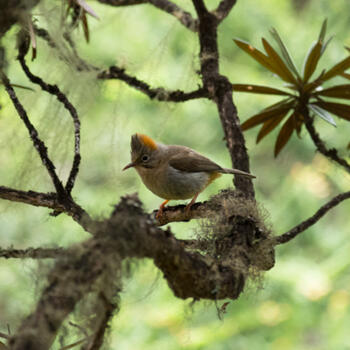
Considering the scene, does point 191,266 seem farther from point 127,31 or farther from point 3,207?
point 127,31

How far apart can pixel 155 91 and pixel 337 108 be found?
105cm

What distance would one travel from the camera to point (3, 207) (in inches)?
92.4

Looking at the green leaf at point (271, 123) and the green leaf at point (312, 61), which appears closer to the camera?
the green leaf at point (312, 61)

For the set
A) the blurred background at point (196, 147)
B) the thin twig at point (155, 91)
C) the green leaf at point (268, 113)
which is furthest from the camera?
the green leaf at point (268, 113)

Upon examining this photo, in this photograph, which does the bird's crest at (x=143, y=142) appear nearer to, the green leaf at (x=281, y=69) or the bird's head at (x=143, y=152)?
the bird's head at (x=143, y=152)

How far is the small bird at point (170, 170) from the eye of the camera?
9.67 feet

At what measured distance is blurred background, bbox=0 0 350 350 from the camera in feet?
7.77

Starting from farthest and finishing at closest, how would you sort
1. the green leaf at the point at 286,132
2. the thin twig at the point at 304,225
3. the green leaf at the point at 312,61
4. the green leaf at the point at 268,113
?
1. the green leaf at the point at 286,132
2. the green leaf at the point at 268,113
3. the green leaf at the point at 312,61
4. the thin twig at the point at 304,225

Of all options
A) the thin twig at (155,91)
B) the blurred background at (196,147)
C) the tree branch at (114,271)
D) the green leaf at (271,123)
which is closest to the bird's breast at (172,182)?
the blurred background at (196,147)

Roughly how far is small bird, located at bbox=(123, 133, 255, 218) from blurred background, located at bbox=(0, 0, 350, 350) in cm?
12

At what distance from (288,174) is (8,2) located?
6163 mm

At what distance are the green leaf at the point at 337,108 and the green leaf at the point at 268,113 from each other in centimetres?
16

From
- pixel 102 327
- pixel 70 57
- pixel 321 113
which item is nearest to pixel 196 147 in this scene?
pixel 321 113

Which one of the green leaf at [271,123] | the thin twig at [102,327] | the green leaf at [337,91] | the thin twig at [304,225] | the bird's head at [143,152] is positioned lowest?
the thin twig at [102,327]
